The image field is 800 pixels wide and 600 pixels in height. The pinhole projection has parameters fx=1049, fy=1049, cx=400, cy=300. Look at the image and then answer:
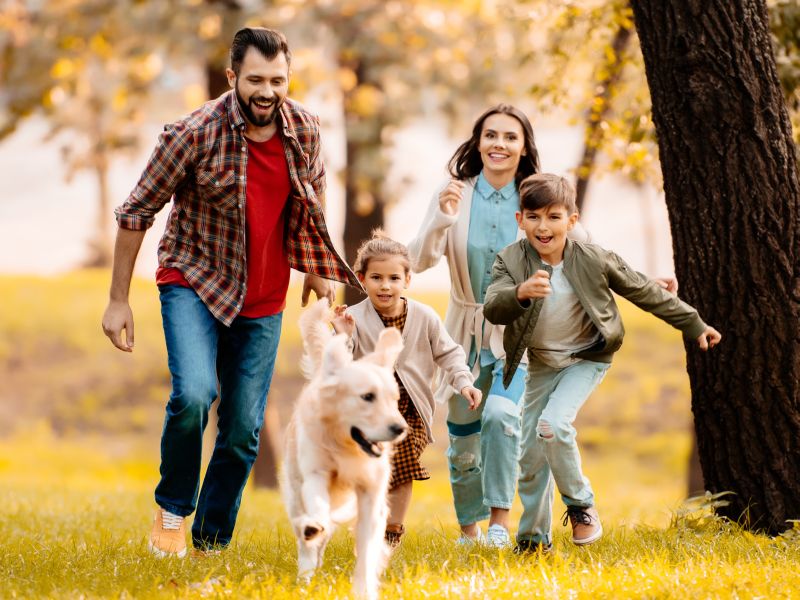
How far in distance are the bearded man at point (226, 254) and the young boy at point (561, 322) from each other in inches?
36.0

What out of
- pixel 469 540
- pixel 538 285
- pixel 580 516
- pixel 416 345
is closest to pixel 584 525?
pixel 580 516

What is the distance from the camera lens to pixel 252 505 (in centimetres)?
983

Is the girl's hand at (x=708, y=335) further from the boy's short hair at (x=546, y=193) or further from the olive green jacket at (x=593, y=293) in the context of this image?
the boy's short hair at (x=546, y=193)

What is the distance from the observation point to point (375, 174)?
43.0ft

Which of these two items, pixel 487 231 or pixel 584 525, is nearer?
pixel 584 525

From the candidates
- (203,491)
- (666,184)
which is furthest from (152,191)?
(666,184)

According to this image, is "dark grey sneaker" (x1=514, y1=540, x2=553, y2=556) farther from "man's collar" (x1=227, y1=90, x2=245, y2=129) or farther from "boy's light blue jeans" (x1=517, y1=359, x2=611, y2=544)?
"man's collar" (x1=227, y1=90, x2=245, y2=129)

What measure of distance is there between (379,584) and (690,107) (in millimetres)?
3103

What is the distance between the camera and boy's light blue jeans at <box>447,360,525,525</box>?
18.3 ft

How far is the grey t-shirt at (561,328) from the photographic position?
5055 millimetres

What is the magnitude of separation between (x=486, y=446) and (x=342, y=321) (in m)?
1.14

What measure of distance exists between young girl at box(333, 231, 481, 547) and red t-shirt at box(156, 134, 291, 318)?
39 cm

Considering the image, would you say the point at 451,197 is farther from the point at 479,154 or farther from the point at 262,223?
the point at 262,223

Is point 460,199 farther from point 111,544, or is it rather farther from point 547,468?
point 111,544
